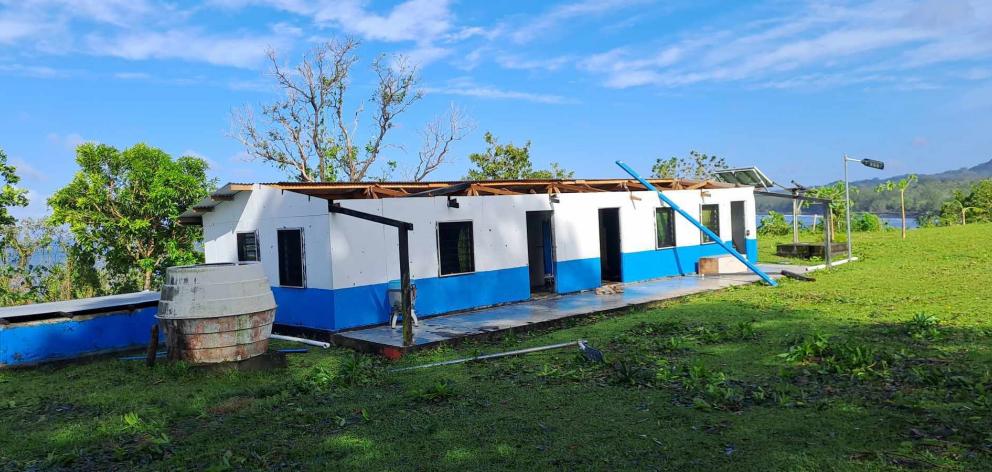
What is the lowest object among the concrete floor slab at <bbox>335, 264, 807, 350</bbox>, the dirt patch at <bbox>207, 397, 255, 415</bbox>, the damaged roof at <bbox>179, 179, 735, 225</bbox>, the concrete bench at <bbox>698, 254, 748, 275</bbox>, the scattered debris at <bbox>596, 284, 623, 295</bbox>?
the dirt patch at <bbox>207, 397, 255, 415</bbox>

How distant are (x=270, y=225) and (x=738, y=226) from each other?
13679 mm

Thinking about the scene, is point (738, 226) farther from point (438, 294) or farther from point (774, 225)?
point (774, 225)

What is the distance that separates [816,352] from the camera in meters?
7.07

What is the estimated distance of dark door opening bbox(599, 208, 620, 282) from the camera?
16.2 metres

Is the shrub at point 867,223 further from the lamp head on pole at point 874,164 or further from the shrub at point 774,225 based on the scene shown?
the lamp head on pole at point 874,164

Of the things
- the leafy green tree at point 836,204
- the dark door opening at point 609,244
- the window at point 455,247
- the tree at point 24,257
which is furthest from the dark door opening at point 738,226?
the tree at point 24,257

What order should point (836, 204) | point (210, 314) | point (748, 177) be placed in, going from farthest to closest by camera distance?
point (836, 204) → point (748, 177) → point (210, 314)

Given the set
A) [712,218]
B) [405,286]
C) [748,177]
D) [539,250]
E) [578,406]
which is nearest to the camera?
[578,406]

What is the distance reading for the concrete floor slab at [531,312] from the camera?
972 centimetres

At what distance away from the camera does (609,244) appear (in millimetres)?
16719

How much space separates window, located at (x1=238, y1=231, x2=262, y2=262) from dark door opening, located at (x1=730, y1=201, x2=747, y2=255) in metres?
13.1

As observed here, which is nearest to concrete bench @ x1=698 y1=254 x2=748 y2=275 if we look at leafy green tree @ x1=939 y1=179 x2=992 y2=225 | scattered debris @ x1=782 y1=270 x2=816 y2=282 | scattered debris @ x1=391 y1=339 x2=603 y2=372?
scattered debris @ x1=782 y1=270 x2=816 y2=282

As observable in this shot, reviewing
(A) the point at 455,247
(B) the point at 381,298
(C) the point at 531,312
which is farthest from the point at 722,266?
(B) the point at 381,298

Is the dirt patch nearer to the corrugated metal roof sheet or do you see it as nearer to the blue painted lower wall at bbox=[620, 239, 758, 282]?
the corrugated metal roof sheet
